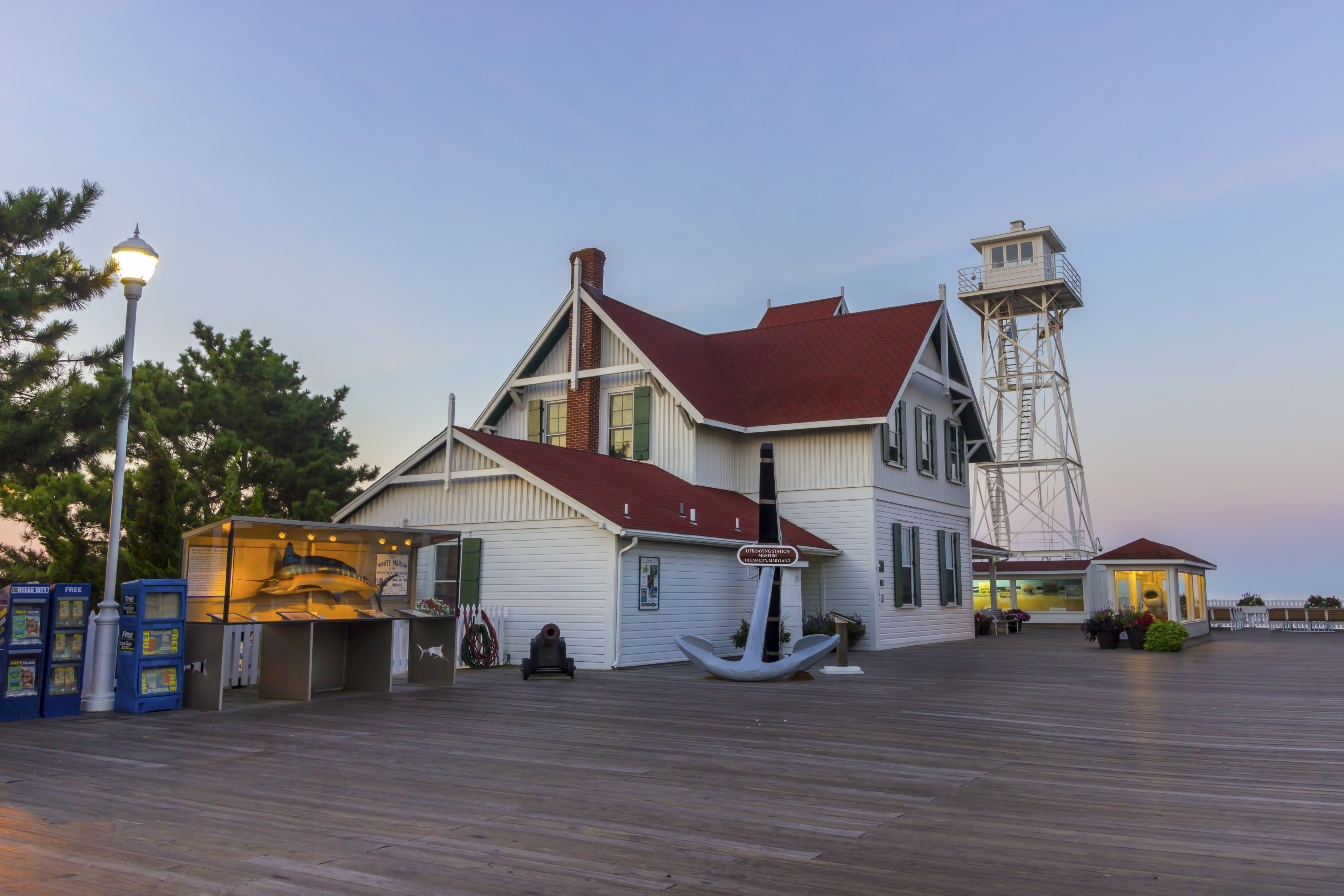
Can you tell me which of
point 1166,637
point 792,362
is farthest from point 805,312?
point 1166,637

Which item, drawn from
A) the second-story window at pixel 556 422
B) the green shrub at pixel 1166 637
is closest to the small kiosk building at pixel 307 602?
the second-story window at pixel 556 422

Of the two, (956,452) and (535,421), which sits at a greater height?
(535,421)

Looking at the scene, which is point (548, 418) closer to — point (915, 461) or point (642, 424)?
point (642, 424)

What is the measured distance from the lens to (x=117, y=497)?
11.9 meters

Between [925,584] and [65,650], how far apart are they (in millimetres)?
20697

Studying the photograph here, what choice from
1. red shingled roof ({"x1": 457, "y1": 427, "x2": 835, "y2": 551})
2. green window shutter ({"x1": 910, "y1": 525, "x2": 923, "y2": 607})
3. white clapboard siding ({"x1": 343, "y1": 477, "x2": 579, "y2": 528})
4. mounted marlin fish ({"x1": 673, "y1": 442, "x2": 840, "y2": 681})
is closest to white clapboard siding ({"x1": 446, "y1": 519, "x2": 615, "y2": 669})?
white clapboard siding ({"x1": 343, "y1": 477, "x2": 579, "y2": 528})

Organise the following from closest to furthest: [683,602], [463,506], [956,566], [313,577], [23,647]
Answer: [23,647] < [313,577] < [683,602] < [463,506] < [956,566]

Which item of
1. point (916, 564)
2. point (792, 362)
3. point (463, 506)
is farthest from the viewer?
point (792, 362)

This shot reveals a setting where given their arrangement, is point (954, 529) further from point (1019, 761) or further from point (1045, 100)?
point (1019, 761)

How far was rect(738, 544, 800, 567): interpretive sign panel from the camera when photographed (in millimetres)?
16016

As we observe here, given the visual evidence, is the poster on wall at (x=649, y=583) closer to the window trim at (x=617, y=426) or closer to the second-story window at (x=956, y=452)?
the window trim at (x=617, y=426)

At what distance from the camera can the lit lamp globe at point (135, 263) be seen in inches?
478

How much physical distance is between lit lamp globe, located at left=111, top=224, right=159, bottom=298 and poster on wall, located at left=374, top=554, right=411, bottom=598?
15.7 feet

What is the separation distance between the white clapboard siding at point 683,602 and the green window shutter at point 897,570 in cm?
415
